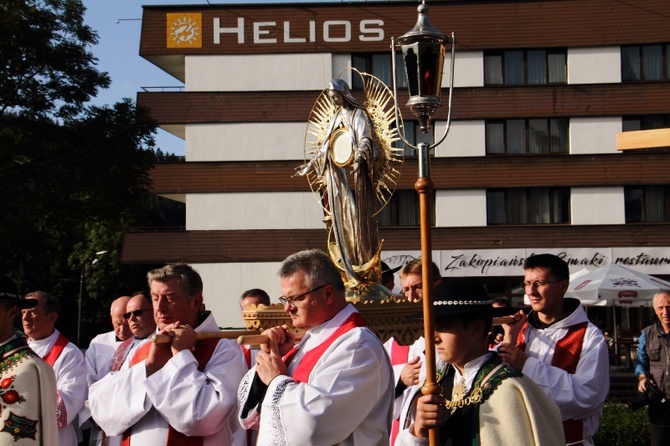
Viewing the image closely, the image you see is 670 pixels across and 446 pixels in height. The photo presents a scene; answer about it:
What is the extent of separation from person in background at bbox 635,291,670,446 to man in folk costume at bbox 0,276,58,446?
5.69 m

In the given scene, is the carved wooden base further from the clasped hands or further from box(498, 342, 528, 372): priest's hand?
the clasped hands

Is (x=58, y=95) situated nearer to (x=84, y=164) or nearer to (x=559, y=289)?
(x=84, y=164)

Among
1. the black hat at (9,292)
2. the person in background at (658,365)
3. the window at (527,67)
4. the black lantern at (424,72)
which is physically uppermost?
the window at (527,67)

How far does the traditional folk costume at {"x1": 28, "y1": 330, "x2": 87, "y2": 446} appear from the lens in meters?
7.32

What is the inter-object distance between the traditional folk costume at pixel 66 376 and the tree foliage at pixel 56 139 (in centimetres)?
1474

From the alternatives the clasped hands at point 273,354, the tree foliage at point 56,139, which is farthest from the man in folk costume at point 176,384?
the tree foliage at point 56,139

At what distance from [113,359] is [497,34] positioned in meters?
28.7

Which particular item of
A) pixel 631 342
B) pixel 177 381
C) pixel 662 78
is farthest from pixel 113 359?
pixel 662 78

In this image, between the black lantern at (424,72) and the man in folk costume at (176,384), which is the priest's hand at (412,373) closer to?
the man in folk costume at (176,384)

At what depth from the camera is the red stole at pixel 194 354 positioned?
17.4 feet

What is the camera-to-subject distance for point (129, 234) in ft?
117

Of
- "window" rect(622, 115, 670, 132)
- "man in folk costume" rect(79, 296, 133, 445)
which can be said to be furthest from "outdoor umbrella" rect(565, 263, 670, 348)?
"window" rect(622, 115, 670, 132)

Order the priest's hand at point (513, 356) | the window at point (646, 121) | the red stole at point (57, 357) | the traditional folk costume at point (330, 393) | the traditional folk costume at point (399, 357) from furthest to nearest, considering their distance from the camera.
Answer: the window at point (646, 121) → the red stole at point (57, 357) → the traditional folk costume at point (399, 357) → the priest's hand at point (513, 356) → the traditional folk costume at point (330, 393)

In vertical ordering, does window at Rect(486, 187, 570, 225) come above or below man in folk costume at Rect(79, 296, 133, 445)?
above
